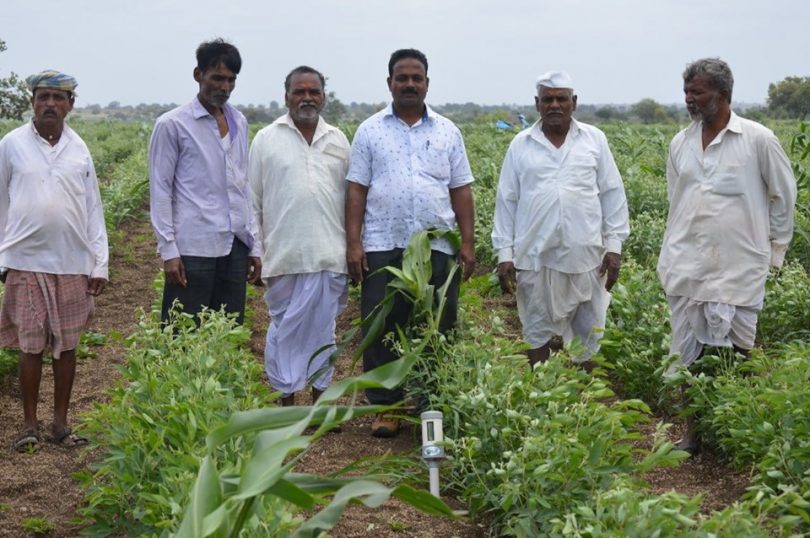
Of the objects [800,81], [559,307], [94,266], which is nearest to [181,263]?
[94,266]

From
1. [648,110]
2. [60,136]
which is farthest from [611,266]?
[648,110]

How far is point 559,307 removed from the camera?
5957mm

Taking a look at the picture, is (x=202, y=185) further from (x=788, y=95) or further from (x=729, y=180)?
(x=788, y=95)

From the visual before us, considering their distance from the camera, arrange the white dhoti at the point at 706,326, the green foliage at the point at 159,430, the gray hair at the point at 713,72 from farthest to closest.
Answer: the white dhoti at the point at 706,326
the gray hair at the point at 713,72
the green foliage at the point at 159,430

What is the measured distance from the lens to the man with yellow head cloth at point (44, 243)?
550 cm

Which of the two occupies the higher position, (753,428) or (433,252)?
(433,252)

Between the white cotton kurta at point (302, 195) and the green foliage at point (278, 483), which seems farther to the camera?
the white cotton kurta at point (302, 195)

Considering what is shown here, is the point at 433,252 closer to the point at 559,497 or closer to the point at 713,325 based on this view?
the point at 713,325

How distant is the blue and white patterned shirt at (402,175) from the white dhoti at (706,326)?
115 centimetres

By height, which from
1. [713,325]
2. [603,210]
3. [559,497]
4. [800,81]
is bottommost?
[559,497]

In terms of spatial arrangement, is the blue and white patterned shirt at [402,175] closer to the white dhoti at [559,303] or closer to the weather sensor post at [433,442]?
the white dhoti at [559,303]

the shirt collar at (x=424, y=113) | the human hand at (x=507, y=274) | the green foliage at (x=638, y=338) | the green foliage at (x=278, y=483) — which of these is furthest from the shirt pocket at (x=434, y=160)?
the green foliage at (x=278, y=483)

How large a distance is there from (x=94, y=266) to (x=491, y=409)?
2318mm

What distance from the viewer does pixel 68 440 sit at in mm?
5633
